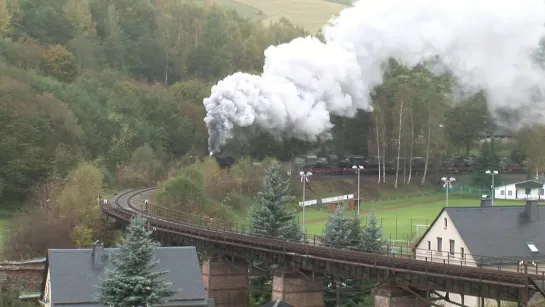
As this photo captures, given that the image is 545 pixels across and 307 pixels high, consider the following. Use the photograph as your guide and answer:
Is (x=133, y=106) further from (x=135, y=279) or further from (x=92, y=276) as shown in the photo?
(x=135, y=279)

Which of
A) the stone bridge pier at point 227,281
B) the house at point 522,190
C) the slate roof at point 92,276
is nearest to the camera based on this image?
the slate roof at point 92,276

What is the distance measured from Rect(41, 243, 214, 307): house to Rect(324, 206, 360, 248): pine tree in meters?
9.48

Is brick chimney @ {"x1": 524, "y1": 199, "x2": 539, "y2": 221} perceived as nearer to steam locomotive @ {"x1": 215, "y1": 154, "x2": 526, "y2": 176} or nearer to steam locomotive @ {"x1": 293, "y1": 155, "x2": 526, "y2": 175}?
steam locomotive @ {"x1": 293, "y1": 155, "x2": 526, "y2": 175}

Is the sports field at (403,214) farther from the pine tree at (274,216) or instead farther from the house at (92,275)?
the house at (92,275)

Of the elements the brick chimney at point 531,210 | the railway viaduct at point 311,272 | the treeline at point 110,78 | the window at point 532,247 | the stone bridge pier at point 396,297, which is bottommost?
the stone bridge pier at point 396,297

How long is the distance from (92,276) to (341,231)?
16396mm

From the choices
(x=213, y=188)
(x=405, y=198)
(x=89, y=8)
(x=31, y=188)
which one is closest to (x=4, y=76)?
(x=31, y=188)

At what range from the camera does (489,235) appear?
208ft

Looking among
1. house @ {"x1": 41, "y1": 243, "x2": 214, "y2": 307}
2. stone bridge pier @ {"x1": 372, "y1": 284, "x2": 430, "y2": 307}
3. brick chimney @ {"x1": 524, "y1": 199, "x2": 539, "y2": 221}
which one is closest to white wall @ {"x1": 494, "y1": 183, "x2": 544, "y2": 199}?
brick chimney @ {"x1": 524, "y1": 199, "x2": 539, "y2": 221}

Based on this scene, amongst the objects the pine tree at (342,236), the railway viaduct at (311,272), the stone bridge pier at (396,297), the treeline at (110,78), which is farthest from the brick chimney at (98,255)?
the treeline at (110,78)

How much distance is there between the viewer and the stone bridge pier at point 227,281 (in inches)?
2586

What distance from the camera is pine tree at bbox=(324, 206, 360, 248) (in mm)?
64188

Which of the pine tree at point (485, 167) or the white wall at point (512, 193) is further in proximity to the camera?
the pine tree at point (485, 167)

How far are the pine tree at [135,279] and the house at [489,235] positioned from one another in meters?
18.2
